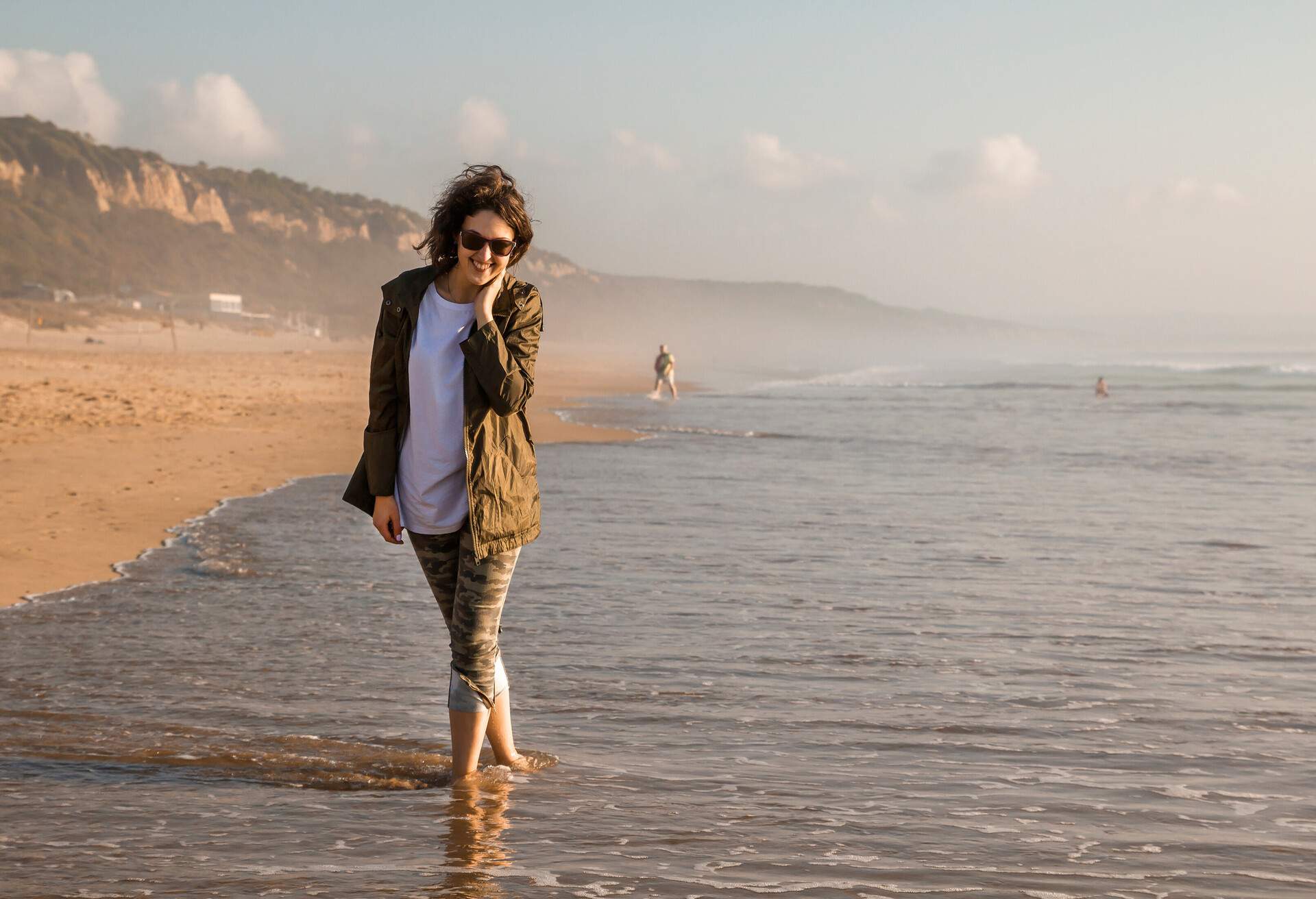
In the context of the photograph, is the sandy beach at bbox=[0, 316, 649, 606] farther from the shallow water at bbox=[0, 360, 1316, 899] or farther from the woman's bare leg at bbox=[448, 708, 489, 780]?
the woman's bare leg at bbox=[448, 708, 489, 780]

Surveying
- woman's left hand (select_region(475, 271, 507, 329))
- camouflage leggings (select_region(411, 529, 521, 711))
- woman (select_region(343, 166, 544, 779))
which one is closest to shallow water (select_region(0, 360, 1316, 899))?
camouflage leggings (select_region(411, 529, 521, 711))

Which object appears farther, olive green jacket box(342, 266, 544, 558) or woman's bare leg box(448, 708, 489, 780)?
woman's bare leg box(448, 708, 489, 780)

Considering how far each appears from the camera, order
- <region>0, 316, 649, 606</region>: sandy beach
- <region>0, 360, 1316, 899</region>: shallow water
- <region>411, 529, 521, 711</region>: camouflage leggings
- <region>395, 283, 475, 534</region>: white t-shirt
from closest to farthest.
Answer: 1. <region>0, 360, 1316, 899</region>: shallow water
2. <region>395, 283, 475, 534</region>: white t-shirt
3. <region>411, 529, 521, 711</region>: camouflage leggings
4. <region>0, 316, 649, 606</region>: sandy beach

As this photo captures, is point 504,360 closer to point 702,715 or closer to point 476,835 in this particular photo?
point 476,835

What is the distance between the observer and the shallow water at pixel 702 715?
11.0 ft

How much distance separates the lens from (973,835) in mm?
3559

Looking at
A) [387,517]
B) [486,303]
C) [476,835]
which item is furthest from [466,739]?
Result: [486,303]

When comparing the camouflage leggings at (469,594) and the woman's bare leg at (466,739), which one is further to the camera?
the woman's bare leg at (466,739)

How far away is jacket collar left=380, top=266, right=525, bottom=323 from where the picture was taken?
3.59 metres

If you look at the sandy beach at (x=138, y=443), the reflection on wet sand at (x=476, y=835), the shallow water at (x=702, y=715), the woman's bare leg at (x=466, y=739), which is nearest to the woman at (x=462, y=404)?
the woman's bare leg at (x=466, y=739)

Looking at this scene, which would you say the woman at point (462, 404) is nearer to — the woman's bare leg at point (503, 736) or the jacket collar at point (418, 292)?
the jacket collar at point (418, 292)

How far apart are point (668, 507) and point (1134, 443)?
38.7 feet

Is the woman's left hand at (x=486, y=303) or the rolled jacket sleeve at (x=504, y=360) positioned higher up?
the woman's left hand at (x=486, y=303)

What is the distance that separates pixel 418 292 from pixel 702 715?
215 cm
